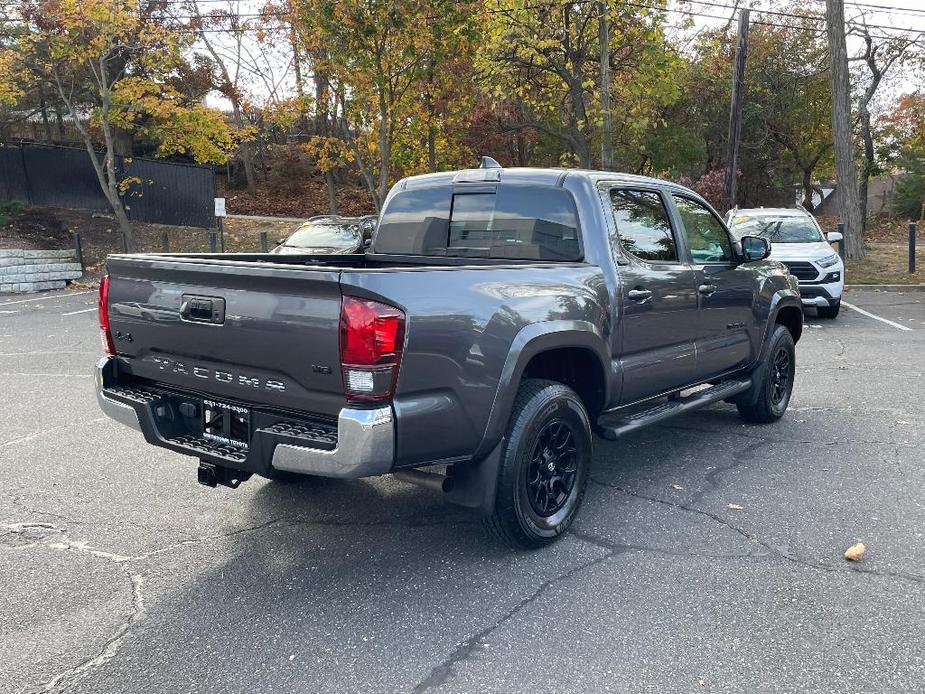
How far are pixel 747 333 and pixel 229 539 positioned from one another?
3880 millimetres

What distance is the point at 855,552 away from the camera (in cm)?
387

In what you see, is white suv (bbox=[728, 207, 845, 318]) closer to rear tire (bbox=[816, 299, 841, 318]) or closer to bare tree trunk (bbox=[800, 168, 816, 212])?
rear tire (bbox=[816, 299, 841, 318])

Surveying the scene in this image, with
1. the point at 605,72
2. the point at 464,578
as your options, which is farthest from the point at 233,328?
the point at 605,72

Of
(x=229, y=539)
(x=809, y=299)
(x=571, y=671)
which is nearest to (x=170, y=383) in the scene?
(x=229, y=539)

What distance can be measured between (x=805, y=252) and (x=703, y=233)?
25.5 feet

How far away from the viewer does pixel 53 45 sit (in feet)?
61.9

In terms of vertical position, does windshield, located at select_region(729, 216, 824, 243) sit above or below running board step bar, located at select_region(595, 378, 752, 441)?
above

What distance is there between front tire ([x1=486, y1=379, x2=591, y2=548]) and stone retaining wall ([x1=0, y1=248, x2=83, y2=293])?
1691 cm

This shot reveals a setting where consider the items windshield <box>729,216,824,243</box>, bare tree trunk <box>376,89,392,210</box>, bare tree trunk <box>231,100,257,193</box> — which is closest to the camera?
windshield <box>729,216,824,243</box>

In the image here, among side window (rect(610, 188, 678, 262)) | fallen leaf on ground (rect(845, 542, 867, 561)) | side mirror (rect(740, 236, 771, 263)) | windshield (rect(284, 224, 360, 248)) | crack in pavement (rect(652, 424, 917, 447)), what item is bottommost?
fallen leaf on ground (rect(845, 542, 867, 561))

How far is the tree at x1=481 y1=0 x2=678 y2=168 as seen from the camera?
17.0m

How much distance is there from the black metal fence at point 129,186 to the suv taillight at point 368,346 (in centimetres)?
2346

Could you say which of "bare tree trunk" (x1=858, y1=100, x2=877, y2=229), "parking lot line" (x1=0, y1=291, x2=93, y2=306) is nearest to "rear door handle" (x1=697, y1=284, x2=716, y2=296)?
"parking lot line" (x1=0, y1=291, x2=93, y2=306)

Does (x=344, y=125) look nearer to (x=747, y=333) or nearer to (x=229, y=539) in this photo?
(x=747, y=333)
